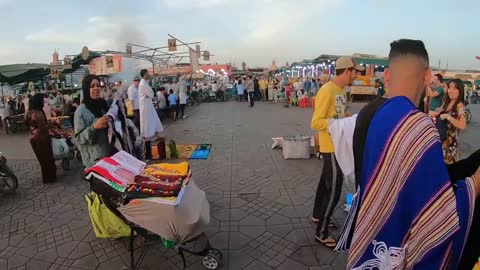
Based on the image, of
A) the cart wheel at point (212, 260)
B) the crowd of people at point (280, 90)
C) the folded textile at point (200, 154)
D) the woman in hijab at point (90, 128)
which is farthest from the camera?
the crowd of people at point (280, 90)

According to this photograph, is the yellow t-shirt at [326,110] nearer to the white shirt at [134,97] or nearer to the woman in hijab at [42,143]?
the woman in hijab at [42,143]

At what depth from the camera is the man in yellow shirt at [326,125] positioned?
330 cm

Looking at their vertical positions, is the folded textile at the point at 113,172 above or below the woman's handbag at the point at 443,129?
below

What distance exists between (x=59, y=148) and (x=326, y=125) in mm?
5469

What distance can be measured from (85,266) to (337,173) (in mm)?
2618

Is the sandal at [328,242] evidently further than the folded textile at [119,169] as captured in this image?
Yes

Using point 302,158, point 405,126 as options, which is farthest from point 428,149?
point 302,158

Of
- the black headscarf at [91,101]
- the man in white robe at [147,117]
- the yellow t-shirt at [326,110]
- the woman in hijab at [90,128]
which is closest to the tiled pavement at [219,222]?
the woman in hijab at [90,128]

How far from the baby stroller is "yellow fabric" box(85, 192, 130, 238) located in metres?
0.54

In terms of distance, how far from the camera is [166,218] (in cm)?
271

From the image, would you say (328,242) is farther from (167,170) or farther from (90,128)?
(90,128)

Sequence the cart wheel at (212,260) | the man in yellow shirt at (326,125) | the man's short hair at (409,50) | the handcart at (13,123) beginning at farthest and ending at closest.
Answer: the handcart at (13,123) → the man in yellow shirt at (326,125) → the cart wheel at (212,260) → the man's short hair at (409,50)

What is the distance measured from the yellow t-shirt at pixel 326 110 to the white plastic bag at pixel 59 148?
5.31m

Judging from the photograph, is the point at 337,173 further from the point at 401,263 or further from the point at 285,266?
the point at 401,263
